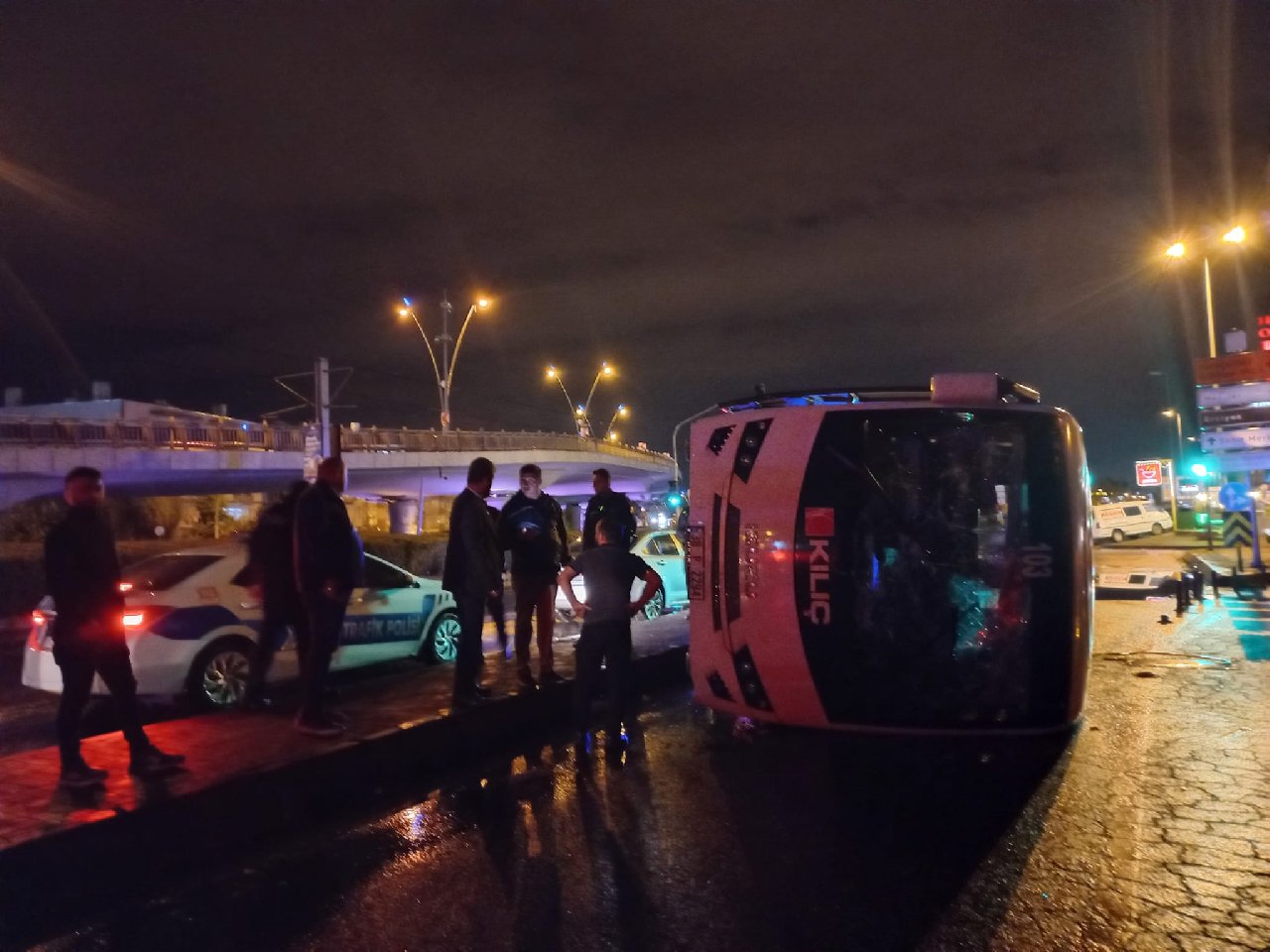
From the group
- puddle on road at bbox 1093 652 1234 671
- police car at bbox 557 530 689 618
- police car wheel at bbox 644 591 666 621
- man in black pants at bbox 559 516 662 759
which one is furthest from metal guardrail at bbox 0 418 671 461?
man in black pants at bbox 559 516 662 759

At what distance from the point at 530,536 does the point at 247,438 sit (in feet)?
105

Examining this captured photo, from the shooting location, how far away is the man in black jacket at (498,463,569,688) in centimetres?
846

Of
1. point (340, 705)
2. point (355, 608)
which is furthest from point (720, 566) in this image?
point (355, 608)

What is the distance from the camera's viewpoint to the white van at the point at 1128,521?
40.9 metres

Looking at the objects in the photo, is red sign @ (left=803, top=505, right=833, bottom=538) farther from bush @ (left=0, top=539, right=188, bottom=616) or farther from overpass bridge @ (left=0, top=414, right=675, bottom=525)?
bush @ (left=0, top=539, right=188, bottom=616)

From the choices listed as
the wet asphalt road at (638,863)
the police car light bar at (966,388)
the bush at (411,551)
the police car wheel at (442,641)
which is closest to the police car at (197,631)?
the police car wheel at (442,641)

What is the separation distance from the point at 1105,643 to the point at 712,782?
768 centimetres

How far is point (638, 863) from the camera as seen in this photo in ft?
16.9

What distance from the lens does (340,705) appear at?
26.9 ft

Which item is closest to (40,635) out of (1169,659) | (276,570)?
(276,570)

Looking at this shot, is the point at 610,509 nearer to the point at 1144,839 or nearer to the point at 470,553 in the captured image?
the point at 470,553

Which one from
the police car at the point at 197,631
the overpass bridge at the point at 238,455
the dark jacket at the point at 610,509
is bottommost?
the police car at the point at 197,631

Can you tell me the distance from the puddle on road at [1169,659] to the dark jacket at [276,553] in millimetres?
8324

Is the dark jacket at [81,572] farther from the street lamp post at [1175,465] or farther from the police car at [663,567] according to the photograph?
the street lamp post at [1175,465]
